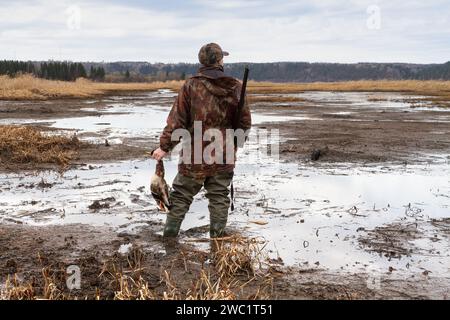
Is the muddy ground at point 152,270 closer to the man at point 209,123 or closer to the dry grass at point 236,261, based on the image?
the dry grass at point 236,261

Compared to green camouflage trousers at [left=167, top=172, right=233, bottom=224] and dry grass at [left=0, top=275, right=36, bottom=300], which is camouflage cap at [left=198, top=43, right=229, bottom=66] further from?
dry grass at [left=0, top=275, right=36, bottom=300]

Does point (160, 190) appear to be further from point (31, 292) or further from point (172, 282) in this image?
point (31, 292)

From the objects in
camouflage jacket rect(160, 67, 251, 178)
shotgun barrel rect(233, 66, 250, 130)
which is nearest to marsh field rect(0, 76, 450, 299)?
camouflage jacket rect(160, 67, 251, 178)

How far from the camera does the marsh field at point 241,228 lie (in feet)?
15.1

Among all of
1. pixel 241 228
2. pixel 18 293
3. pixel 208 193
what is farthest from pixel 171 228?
pixel 18 293

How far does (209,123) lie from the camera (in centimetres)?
562

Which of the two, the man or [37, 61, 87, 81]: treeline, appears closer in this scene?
the man

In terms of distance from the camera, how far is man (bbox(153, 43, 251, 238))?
5582mm

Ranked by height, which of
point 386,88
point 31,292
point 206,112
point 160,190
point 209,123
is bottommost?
point 31,292

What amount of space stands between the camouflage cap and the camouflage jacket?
0.07 meters

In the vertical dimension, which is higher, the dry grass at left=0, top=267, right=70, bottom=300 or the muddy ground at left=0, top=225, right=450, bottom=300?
the dry grass at left=0, top=267, right=70, bottom=300

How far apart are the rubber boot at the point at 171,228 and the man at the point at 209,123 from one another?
0.03 meters

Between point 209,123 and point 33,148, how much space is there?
7.07m
